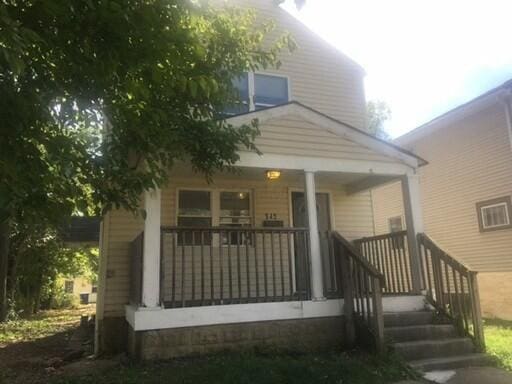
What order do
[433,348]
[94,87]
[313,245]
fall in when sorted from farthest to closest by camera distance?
[313,245]
[433,348]
[94,87]

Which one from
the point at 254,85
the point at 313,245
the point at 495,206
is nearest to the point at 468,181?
the point at 495,206

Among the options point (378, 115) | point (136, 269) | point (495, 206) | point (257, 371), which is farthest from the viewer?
point (378, 115)

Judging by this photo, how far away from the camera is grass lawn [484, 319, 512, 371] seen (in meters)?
6.16

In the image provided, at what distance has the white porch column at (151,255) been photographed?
5883 mm

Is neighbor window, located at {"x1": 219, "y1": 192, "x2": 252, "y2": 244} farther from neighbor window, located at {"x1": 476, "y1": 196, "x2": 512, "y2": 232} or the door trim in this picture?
neighbor window, located at {"x1": 476, "y1": 196, "x2": 512, "y2": 232}

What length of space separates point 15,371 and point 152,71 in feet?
18.0

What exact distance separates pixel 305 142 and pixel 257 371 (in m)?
3.64

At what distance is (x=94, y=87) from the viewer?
4.04 meters

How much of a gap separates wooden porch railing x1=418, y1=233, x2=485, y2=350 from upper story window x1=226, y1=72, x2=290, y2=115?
14.5 ft

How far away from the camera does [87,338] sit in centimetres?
931

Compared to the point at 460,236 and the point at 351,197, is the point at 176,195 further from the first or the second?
the point at 460,236

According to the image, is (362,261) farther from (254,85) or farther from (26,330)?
(26,330)

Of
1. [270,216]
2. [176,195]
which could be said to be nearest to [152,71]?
[176,195]

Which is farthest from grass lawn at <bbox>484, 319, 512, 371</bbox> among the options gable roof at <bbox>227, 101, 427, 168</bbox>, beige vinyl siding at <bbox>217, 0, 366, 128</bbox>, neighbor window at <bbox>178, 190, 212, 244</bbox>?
beige vinyl siding at <bbox>217, 0, 366, 128</bbox>
